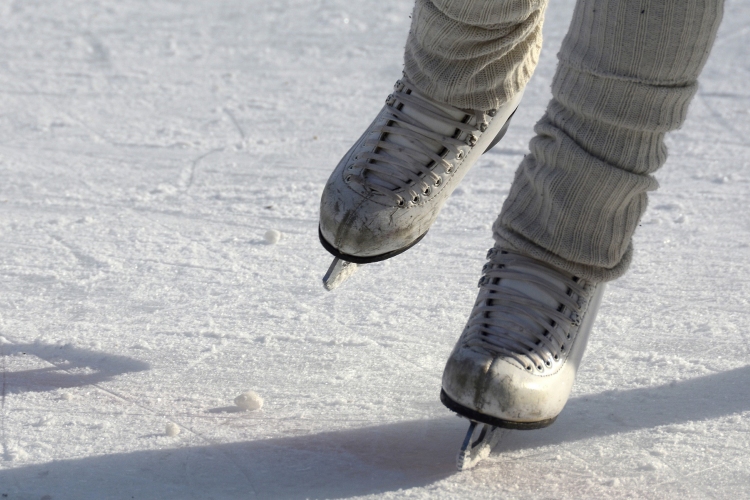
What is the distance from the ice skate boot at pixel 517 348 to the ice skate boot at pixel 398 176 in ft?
0.48

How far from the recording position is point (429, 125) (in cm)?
126

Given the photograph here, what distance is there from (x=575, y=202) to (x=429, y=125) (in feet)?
0.89

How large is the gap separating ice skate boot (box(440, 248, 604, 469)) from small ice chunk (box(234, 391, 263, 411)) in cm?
29

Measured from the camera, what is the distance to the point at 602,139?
1062mm

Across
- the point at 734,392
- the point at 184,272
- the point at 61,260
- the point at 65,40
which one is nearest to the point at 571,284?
the point at 734,392

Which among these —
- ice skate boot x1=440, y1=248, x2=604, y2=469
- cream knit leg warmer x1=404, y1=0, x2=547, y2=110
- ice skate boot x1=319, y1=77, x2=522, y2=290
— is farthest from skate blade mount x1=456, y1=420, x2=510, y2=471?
cream knit leg warmer x1=404, y1=0, x2=547, y2=110

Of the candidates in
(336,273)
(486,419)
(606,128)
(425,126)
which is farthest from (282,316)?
(606,128)

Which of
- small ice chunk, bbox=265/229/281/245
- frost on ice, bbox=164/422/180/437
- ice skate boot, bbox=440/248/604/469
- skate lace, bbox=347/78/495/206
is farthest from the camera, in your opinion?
small ice chunk, bbox=265/229/281/245

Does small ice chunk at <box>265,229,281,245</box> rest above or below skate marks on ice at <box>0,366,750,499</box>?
below

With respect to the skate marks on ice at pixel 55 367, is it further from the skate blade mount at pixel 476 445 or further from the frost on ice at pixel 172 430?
the skate blade mount at pixel 476 445

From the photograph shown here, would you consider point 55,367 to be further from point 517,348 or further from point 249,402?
point 517,348

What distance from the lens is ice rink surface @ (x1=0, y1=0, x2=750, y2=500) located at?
107 cm

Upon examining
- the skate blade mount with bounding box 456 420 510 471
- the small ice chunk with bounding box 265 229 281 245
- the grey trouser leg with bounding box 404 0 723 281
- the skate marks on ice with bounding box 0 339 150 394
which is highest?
the grey trouser leg with bounding box 404 0 723 281

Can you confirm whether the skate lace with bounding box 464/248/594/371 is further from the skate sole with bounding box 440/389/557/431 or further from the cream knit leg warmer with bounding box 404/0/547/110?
the cream knit leg warmer with bounding box 404/0/547/110
